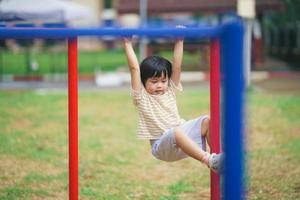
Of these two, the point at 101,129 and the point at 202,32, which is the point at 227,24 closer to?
the point at 202,32

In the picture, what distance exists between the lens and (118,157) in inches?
229

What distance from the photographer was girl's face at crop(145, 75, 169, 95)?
3.39m

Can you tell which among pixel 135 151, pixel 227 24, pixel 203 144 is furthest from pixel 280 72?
pixel 227 24

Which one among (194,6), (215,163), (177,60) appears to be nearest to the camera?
(215,163)

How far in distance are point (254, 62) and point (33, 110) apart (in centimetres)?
1009

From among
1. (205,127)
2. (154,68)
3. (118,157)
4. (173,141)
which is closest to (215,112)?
(205,127)

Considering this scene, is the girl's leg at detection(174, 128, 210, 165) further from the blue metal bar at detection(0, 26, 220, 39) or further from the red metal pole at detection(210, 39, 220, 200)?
the blue metal bar at detection(0, 26, 220, 39)

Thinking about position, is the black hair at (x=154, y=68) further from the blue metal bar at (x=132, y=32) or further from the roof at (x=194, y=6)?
the roof at (x=194, y=6)

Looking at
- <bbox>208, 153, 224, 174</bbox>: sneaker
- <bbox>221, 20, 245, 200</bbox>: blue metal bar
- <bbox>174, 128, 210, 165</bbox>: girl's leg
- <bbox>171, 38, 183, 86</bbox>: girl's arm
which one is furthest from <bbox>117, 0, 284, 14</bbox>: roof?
<bbox>221, 20, 245, 200</bbox>: blue metal bar

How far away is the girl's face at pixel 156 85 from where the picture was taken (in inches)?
133

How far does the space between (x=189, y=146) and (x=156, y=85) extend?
50 centimetres

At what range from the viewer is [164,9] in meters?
16.4

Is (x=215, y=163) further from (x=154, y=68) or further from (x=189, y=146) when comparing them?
(x=154, y=68)

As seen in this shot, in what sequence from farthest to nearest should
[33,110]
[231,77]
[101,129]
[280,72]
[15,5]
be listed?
[280,72] < [33,110] < [15,5] < [101,129] < [231,77]
